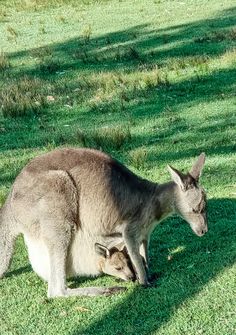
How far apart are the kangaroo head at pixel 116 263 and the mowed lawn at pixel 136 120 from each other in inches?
5.1

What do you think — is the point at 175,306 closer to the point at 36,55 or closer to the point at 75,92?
the point at 75,92

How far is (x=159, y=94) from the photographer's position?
37.3 feet

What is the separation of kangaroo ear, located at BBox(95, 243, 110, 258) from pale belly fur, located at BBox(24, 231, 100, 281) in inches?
1.4

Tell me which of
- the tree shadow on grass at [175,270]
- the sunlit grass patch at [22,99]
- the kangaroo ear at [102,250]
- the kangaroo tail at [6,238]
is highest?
the kangaroo tail at [6,238]

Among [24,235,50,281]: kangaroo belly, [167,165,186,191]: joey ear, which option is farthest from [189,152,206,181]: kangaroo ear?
[24,235,50,281]: kangaroo belly

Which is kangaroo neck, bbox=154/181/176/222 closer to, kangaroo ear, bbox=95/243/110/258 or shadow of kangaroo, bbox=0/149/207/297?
shadow of kangaroo, bbox=0/149/207/297

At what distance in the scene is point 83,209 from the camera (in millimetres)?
5566

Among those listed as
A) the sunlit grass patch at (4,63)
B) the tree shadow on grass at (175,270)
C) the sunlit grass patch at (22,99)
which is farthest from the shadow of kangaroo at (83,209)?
the sunlit grass patch at (4,63)

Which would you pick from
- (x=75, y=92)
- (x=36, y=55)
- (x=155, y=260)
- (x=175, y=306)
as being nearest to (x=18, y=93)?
(x=75, y=92)

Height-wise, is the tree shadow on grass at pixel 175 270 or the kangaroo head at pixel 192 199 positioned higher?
the kangaroo head at pixel 192 199

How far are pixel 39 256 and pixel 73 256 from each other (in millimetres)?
262

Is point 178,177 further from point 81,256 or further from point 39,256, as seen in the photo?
point 39,256

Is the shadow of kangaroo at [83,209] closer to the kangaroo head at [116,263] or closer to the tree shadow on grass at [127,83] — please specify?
the kangaroo head at [116,263]

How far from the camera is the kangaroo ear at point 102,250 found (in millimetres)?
5645
